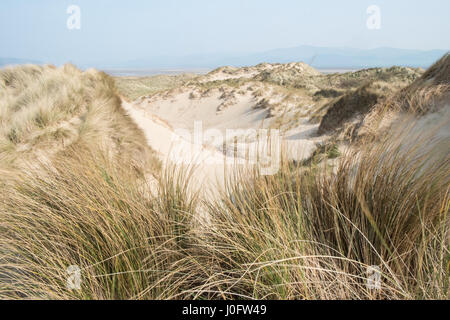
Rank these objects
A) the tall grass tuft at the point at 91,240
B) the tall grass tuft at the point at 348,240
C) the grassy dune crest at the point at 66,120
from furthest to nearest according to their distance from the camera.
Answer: the grassy dune crest at the point at 66,120
the tall grass tuft at the point at 91,240
the tall grass tuft at the point at 348,240

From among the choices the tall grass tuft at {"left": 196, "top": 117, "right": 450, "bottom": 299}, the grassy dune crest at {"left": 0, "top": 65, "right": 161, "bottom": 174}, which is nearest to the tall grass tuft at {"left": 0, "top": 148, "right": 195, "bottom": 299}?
the tall grass tuft at {"left": 196, "top": 117, "right": 450, "bottom": 299}

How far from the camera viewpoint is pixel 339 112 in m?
9.23

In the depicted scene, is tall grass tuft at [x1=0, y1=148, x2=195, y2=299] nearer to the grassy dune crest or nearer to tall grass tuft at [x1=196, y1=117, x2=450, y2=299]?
tall grass tuft at [x1=196, y1=117, x2=450, y2=299]

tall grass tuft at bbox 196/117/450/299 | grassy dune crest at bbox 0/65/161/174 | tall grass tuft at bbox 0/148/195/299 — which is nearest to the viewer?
tall grass tuft at bbox 196/117/450/299

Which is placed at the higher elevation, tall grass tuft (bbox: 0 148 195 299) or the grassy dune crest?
the grassy dune crest

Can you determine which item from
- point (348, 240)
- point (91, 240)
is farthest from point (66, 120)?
point (348, 240)

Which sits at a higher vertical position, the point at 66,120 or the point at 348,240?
the point at 66,120

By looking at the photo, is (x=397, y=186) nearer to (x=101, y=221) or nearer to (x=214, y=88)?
(x=101, y=221)

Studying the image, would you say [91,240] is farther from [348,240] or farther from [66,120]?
[66,120]

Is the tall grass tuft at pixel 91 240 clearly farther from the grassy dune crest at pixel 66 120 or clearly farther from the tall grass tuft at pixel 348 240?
the grassy dune crest at pixel 66 120

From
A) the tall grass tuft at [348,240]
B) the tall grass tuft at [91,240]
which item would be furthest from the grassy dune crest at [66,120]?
the tall grass tuft at [348,240]

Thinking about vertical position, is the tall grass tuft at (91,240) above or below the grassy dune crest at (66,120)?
below

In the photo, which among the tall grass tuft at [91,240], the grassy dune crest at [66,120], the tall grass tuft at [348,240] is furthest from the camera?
the grassy dune crest at [66,120]
